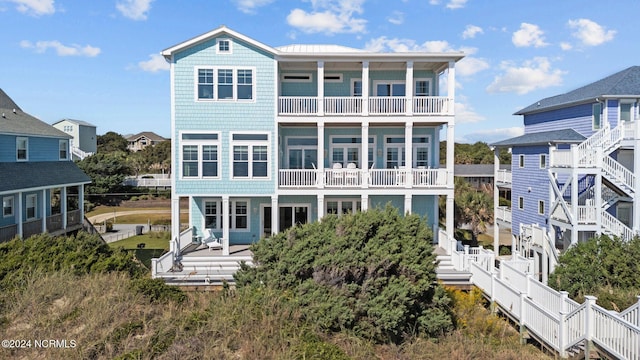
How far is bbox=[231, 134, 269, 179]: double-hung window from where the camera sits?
17609mm

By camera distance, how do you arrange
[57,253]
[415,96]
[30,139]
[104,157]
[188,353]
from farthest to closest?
[104,157]
[30,139]
[415,96]
[57,253]
[188,353]

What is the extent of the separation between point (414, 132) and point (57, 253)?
14.8 m

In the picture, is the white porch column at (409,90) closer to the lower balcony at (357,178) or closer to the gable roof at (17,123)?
the lower balcony at (357,178)

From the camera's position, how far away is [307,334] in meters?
7.44

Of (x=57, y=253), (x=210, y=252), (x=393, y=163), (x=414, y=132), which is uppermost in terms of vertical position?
(x=414, y=132)

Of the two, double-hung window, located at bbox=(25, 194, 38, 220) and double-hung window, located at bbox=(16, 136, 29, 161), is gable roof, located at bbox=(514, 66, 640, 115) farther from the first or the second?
double-hung window, located at bbox=(25, 194, 38, 220)

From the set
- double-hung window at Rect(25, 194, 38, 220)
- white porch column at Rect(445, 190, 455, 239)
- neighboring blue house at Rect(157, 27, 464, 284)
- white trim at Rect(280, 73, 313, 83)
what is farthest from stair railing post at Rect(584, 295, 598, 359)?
double-hung window at Rect(25, 194, 38, 220)

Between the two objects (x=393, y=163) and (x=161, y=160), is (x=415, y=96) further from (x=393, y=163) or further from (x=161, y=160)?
(x=161, y=160)

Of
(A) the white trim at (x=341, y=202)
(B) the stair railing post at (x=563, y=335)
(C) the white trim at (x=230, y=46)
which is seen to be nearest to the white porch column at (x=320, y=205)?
(A) the white trim at (x=341, y=202)

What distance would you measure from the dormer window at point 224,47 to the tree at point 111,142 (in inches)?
2603

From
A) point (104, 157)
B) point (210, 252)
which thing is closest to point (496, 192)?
point (210, 252)

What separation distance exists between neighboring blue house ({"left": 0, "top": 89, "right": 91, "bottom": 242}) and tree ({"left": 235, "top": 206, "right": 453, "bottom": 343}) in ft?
48.0

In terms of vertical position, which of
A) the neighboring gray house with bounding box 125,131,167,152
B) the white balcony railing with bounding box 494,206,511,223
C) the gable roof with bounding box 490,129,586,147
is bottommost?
the white balcony railing with bounding box 494,206,511,223

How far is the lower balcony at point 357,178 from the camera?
57.8ft
